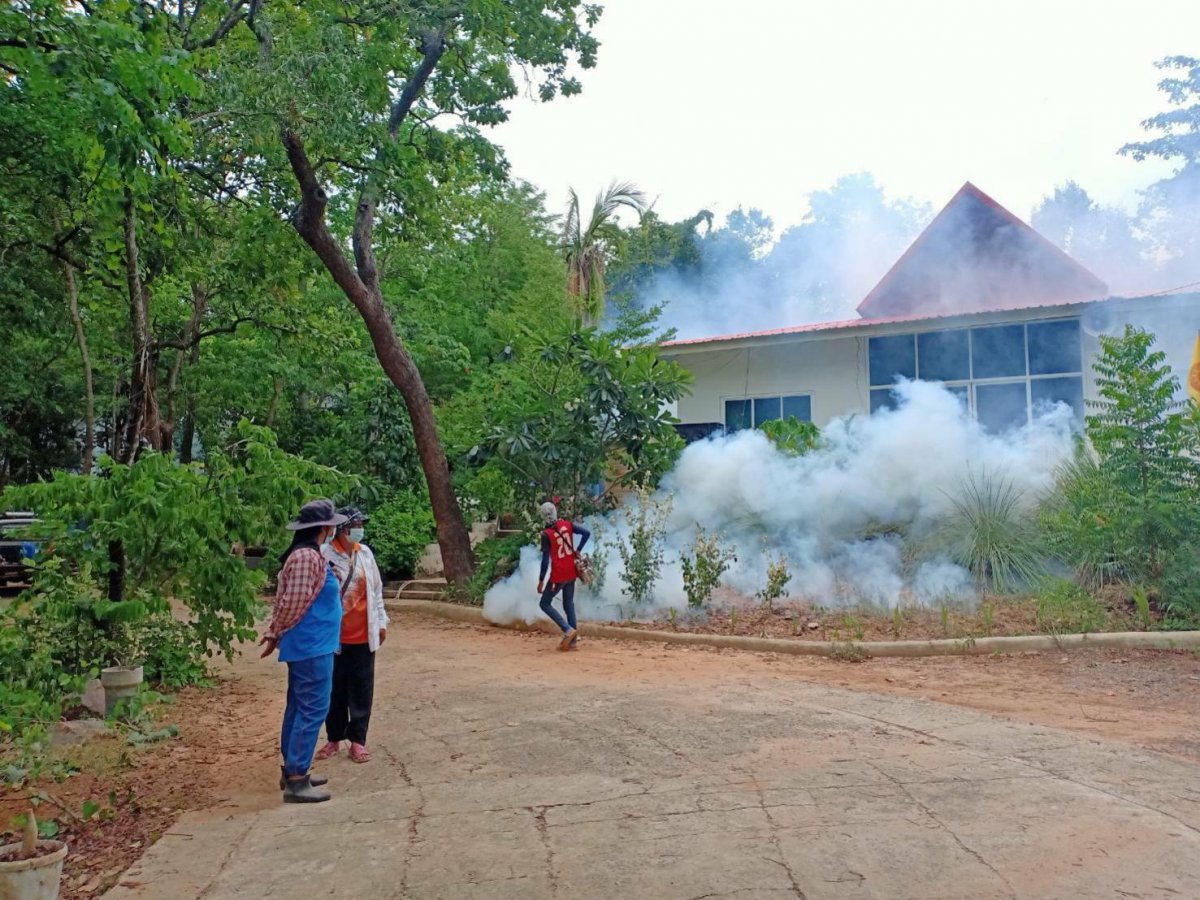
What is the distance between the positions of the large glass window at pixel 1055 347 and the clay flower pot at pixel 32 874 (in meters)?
14.5

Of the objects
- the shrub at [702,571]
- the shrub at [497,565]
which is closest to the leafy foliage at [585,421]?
the shrub at [497,565]

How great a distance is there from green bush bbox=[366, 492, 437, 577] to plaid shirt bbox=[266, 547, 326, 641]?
10914 mm

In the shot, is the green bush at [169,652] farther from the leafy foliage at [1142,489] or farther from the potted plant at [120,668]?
the leafy foliage at [1142,489]

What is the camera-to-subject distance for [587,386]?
43.8ft

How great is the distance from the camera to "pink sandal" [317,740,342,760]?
20.5 ft

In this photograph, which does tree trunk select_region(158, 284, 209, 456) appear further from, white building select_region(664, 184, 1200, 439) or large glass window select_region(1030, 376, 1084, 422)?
large glass window select_region(1030, 376, 1084, 422)

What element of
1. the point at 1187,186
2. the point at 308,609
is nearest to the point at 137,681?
the point at 308,609

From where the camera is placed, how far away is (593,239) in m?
21.6

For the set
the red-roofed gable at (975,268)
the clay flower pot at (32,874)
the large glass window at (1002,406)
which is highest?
the red-roofed gable at (975,268)

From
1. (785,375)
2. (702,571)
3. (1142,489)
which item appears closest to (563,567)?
(702,571)

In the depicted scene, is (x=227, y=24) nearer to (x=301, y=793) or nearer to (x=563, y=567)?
(x=563, y=567)

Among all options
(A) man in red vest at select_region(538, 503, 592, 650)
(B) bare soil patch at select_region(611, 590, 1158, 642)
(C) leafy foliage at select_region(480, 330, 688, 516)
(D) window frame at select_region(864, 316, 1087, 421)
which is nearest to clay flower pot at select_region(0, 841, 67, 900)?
(A) man in red vest at select_region(538, 503, 592, 650)

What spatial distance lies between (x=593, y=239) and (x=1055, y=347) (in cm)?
1012

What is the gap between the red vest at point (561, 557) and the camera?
421 inches
